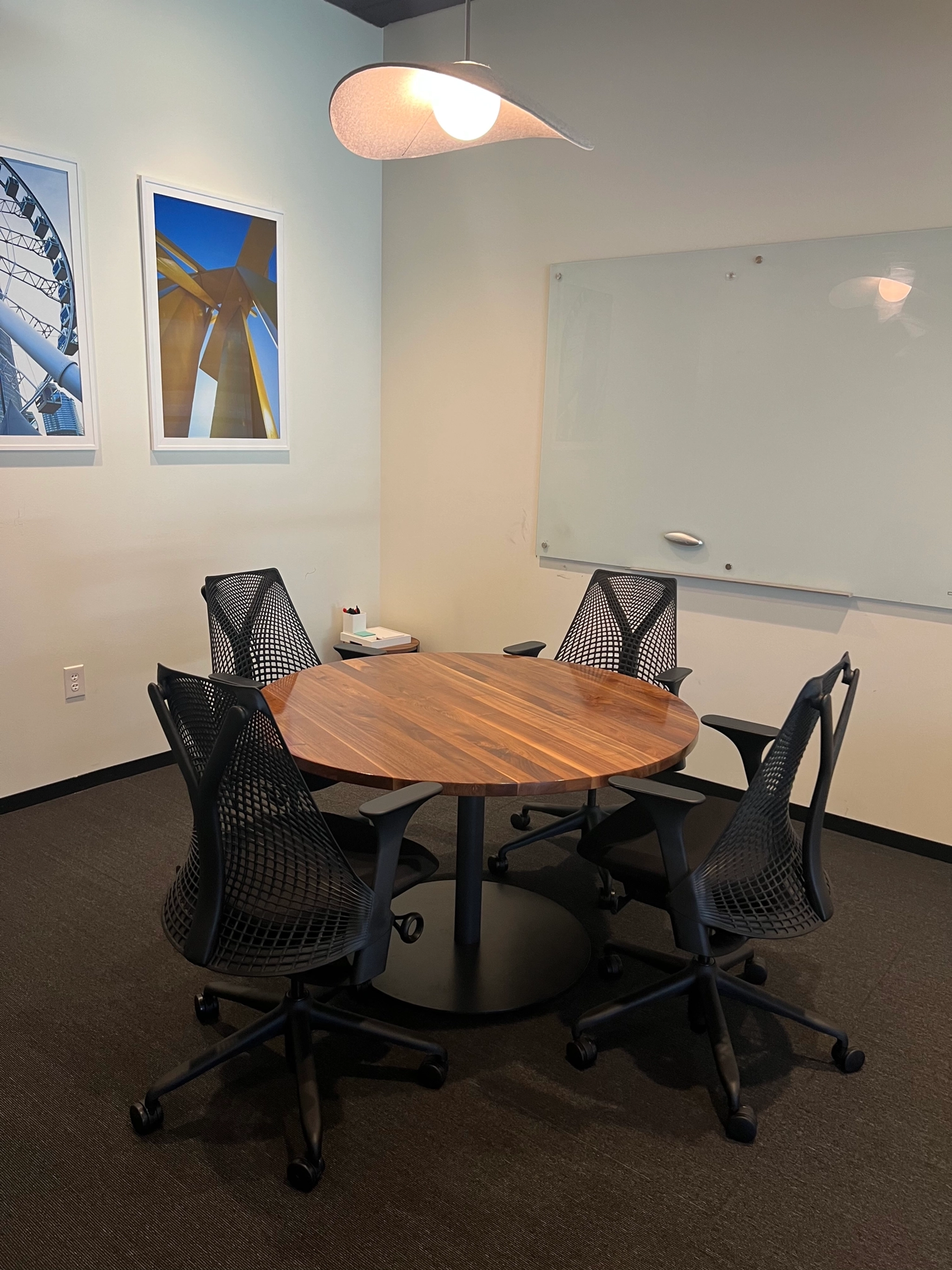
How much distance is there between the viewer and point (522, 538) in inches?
166

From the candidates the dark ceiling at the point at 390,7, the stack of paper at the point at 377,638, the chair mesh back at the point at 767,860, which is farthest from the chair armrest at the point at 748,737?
the dark ceiling at the point at 390,7

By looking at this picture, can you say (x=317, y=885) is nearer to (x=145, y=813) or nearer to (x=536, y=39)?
(x=145, y=813)

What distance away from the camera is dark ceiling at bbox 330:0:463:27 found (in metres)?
4.02

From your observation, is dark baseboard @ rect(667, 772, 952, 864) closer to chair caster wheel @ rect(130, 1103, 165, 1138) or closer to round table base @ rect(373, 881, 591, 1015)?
round table base @ rect(373, 881, 591, 1015)

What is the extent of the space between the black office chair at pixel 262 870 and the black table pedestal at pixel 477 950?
51 cm

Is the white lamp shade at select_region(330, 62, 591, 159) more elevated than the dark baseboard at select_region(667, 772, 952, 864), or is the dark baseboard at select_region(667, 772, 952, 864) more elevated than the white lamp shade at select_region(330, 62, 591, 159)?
the white lamp shade at select_region(330, 62, 591, 159)

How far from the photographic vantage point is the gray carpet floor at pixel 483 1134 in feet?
5.49

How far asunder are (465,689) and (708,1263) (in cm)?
144

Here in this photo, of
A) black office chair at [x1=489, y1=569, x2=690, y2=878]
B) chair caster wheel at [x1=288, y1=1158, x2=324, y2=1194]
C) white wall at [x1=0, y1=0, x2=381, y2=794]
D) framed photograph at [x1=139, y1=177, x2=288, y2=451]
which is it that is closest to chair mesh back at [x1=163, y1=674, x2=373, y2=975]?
chair caster wheel at [x1=288, y1=1158, x2=324, y2=1194]

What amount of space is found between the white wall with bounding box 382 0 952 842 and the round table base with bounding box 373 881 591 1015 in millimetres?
1400

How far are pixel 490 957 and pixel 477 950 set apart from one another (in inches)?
1.7

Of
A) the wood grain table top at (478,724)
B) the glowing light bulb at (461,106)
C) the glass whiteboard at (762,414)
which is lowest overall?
Answer: the wood grain table top at (478,724)

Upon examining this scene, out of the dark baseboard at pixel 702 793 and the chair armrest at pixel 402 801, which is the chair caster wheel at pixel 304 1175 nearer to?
the chair armrest at pixel 402 801

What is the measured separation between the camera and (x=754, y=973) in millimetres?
2508
